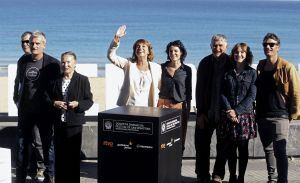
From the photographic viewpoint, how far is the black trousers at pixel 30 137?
8.28 metres

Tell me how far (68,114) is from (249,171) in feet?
9.38

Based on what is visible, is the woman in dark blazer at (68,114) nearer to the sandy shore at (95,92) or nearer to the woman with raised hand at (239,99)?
the woman with raised hand at (239,99)

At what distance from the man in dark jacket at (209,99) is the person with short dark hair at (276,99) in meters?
0.46

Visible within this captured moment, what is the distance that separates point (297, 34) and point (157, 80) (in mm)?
56307

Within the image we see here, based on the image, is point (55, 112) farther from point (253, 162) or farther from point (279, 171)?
point (253, 162)

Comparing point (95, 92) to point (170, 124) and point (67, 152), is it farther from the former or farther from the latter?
point (170, 124)

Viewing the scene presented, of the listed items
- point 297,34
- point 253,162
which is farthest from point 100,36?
point 253,162

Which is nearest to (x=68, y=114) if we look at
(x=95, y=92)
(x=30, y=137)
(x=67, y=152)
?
(x=67, y=152)

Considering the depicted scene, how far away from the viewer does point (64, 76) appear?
8.07m

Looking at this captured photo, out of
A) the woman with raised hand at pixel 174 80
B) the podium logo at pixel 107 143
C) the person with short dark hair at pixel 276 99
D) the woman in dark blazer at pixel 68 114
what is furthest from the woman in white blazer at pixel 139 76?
the podium logo at pixel 107 143

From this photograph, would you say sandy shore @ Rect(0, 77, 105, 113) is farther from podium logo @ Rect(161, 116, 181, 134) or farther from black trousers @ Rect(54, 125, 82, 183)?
podium logo @ Rect(161, 116, 181, 134)

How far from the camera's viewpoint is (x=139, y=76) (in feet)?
27.4

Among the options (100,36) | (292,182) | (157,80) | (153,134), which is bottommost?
(292,182)

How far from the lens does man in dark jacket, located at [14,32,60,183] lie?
8.20 metres
